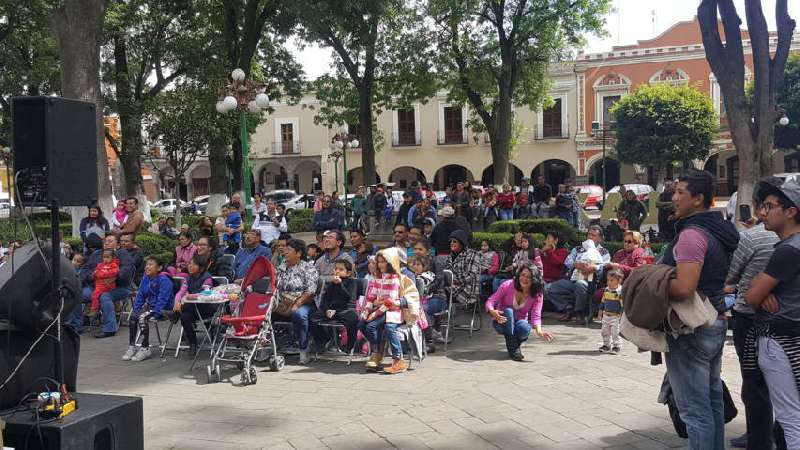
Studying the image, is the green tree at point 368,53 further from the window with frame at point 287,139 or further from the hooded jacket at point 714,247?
the window with frame at point 287,139

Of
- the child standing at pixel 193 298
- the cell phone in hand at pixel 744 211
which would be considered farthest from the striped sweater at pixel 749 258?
the cell phone in hand at pixel 744 211

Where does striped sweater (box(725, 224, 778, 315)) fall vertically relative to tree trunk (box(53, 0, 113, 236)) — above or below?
below

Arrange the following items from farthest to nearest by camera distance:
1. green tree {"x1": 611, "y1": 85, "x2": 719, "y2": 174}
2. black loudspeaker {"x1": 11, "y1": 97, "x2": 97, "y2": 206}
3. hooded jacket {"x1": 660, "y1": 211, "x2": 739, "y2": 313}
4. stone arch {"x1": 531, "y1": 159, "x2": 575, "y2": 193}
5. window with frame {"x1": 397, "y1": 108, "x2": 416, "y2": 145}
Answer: window with frame {"x1": 397, "y1": 108, "x2": 416, "y2": 145} → stone arch {"x1": 531, "y1": 159, "x2": 575, "y2": 193} → green tree {"x1": 611, "y1": 85, "x2": 719, "y2": 174} → black loudspeaker {"x1": 11, "y1": 97, "x2": 97, "y2": 206} → hooded jacket {"x1": 660, "y1": 211, "x2": 739, "y2": 313}

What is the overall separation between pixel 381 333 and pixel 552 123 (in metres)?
36.8

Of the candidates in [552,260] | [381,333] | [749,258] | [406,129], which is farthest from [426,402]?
[406,129]

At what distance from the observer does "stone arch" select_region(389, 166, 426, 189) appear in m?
46.1

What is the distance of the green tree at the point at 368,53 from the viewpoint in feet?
61.6

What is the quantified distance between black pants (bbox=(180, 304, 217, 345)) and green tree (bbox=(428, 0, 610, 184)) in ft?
48.3

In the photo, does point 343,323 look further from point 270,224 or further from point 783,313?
point 270,224

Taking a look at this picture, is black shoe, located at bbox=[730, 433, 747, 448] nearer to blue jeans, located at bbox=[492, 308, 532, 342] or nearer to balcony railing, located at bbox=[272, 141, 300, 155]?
blue jeans, located at bbox=[492, 308, 532, 342]

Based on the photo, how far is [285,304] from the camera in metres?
7.86

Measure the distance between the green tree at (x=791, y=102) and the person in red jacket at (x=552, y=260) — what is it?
3000 cm

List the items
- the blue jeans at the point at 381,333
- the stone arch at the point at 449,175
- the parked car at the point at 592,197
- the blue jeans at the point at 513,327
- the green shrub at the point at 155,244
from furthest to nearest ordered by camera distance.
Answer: the stone arch at the point at 449,175
the parked car at the point at 592,197
the green shrub at the point at 155,244
the blue jeans at the point at 513,327
the blue jeans at the point at 381,333

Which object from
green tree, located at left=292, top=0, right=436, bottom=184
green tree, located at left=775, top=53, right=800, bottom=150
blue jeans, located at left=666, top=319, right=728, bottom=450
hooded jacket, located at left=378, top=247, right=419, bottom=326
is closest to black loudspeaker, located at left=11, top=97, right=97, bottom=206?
hooded jacket, located at left=378, top=247, right=419, bottom=326
